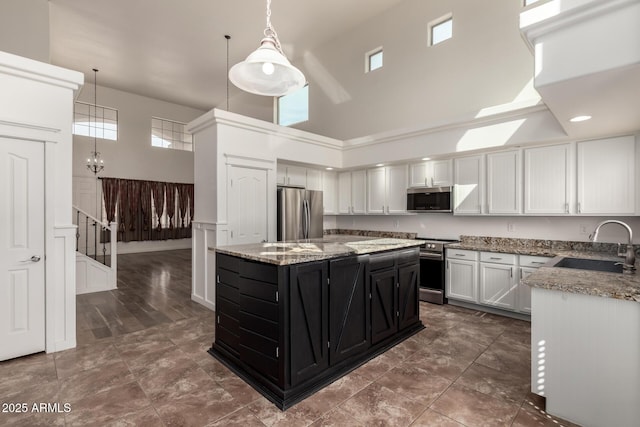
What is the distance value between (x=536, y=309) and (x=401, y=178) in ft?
11.6

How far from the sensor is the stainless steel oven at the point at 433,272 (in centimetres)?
458

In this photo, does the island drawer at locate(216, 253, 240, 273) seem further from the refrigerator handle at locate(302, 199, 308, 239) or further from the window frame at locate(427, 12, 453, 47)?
the window frame at locate(427, 12, 453, 47)

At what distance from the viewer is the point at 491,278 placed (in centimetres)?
411

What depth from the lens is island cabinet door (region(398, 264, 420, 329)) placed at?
3334 millimetres

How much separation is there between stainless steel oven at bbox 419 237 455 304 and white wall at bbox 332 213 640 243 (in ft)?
1.99

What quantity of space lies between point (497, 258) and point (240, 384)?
137 inches

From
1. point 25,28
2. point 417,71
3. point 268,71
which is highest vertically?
point 25,28

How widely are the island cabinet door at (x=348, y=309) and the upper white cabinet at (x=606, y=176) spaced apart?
2.87 metres

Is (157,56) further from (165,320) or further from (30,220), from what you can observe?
(165,320)

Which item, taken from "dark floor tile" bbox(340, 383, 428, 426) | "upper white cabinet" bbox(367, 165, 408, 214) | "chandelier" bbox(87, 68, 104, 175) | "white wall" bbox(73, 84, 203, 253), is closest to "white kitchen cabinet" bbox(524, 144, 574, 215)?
"upper white cabinet" bbox(367, 165, 408, 214)

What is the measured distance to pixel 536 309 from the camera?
7.06 feet

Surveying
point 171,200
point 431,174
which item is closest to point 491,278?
point 431,174

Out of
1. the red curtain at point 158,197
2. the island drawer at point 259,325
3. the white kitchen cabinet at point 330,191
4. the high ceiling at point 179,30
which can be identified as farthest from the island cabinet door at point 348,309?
the red curtain at point 158,197

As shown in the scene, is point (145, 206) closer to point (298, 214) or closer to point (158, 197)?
point (158, 197)
